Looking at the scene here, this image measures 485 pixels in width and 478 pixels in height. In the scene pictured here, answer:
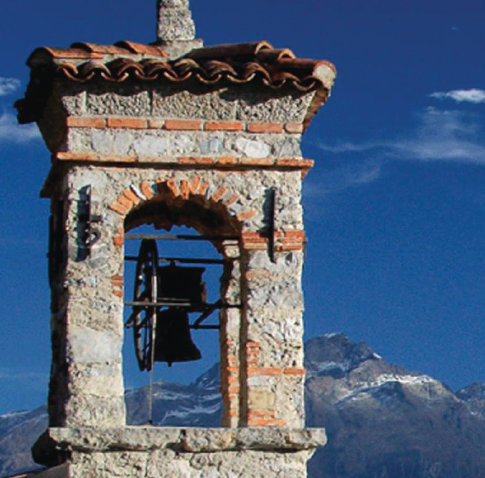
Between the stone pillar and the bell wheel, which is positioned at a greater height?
the stone pillar

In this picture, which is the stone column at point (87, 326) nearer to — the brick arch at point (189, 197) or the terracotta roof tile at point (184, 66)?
the brick arch at point (189, 197)

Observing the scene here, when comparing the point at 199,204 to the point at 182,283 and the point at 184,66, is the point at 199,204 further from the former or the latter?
the point at 184,66

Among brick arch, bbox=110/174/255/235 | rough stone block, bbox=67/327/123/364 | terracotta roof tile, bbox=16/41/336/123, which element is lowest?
rough stone block, bbox=67/327/123/364

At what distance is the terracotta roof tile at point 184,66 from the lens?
13438mm

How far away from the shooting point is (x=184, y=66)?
13.5 m

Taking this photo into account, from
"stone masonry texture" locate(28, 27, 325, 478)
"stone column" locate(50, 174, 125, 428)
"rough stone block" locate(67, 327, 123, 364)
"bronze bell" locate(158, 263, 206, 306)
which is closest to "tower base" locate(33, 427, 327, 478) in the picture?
"stone masonry texture" locate(28, 27, 325, 478)

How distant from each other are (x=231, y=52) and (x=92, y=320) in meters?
2.77

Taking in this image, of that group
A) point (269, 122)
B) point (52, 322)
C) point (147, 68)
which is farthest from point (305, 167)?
point (52, 322)

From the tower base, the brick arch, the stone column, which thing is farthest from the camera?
the brick arch

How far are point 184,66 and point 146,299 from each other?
2.20m

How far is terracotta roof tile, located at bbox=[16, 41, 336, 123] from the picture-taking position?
13.4 metres

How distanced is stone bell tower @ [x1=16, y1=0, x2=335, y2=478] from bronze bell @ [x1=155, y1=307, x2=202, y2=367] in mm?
816

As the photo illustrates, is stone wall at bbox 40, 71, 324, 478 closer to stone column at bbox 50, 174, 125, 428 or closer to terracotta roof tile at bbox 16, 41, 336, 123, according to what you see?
stone column at bbox 50, 174, 125, 428

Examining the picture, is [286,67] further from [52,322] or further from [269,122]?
[52,322]
